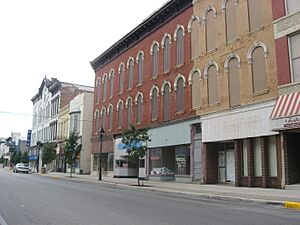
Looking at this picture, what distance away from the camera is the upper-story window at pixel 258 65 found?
864 inches

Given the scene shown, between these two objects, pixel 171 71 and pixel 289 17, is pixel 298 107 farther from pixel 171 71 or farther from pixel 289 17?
pixel 171 71

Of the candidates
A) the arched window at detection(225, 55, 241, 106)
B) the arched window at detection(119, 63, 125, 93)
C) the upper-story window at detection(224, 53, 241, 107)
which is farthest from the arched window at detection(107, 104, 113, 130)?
the arched window at detection(225, 55, 241, 106)

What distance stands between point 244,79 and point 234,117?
2.51 meters

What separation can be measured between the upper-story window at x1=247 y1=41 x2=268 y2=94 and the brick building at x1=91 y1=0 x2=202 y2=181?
6.23 meters

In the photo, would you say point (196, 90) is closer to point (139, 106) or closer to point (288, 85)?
point (288, 85)

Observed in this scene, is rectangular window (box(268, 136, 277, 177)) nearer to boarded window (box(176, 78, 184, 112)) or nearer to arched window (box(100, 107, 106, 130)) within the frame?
boarded window (box(176, 78, 184, 112))

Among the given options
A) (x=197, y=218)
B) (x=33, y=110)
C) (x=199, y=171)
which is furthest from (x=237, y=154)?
(x=33, y=110)

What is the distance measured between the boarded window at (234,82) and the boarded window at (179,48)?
20.6 feet

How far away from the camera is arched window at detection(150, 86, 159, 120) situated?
1306 inches

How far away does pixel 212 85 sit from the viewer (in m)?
26.3

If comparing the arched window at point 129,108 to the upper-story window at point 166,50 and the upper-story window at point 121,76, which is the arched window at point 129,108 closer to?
the upper-story window at point 121,76

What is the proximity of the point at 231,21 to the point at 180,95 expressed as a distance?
24.7ft

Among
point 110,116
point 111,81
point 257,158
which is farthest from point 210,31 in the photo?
point 110,116

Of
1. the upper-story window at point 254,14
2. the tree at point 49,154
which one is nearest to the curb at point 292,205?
the upper-story window at point 254,14
